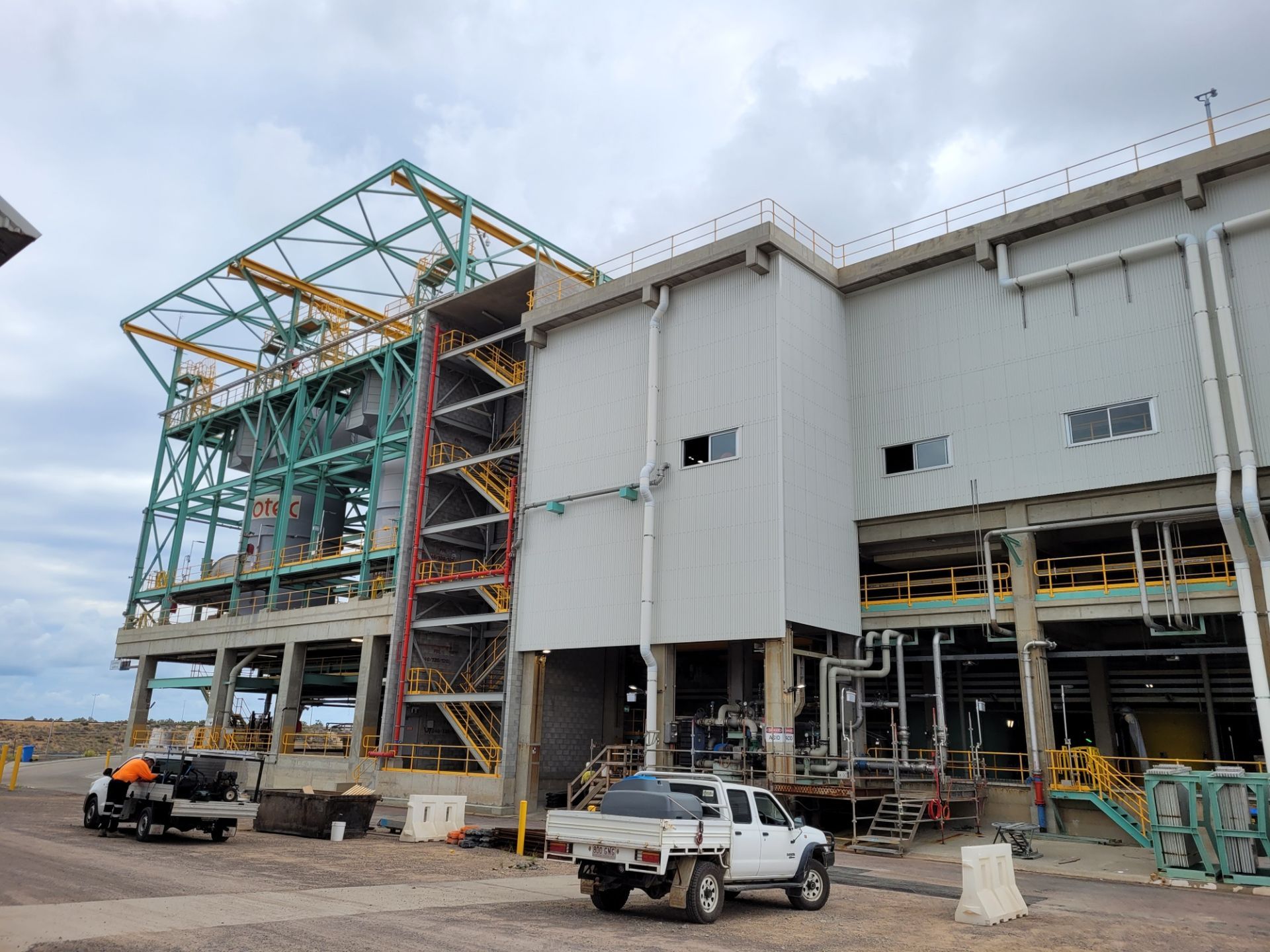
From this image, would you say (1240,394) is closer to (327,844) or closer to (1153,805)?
(1153,805)

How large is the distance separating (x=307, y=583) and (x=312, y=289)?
15284 mm

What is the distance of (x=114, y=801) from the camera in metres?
20.5

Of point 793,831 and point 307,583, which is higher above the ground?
point 307,583

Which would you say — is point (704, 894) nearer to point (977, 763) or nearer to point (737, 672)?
point (977, 763)

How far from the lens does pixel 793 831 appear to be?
14.8 meters

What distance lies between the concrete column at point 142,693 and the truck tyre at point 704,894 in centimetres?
4638

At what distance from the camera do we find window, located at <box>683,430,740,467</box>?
29484 millimetres

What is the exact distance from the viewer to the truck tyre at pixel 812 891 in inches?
573

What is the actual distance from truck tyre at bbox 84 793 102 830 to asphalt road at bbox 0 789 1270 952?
46.2 inches

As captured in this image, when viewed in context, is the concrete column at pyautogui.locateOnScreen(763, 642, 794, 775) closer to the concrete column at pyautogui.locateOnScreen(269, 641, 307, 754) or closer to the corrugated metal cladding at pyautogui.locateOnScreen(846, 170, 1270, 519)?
the corrugated metal cladding at pyautogui.locateOnScreen(846, 170, 1270, 519)

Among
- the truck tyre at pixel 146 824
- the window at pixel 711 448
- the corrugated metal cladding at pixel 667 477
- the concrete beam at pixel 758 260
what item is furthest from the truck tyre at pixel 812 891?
the concrete beam at pixel 758 260

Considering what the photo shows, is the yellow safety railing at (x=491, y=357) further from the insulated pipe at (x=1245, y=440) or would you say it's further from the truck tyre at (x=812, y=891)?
the truck tyre at (x=812, y=891)

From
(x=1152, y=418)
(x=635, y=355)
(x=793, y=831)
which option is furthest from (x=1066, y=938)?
(x=635, y=355)

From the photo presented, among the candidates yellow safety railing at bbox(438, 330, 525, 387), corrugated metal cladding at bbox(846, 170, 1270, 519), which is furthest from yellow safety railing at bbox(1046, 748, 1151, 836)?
yellow safety railing at bbox(438, 330, 525, 387)
